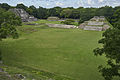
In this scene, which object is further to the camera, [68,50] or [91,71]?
[68,50]

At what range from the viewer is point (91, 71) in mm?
13758

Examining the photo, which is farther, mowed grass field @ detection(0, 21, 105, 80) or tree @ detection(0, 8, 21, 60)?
tree @ detection(0, 8, 21, 60)

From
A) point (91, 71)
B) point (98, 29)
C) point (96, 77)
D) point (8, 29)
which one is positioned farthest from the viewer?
point (98, 29)

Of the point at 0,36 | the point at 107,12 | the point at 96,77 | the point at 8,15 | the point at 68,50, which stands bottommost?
the point at 96,77

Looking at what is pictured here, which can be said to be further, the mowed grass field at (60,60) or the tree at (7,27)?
the tree at (7,27)

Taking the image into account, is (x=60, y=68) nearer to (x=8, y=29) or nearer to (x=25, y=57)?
(x=25, y=57)

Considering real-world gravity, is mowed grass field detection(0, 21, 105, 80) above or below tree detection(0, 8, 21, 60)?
below

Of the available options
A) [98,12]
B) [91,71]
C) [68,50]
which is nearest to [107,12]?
[98,12]

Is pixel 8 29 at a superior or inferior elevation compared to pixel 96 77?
superior

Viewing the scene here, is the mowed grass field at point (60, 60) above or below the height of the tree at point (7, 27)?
below

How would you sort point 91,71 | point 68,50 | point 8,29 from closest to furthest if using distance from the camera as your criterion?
1. point 91,71
2. point 8,29
3. point 68,50

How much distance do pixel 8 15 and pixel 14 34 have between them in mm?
3795

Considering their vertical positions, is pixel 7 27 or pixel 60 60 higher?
pixel 7 27

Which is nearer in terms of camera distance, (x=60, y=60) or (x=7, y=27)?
(x=7, y=27)
